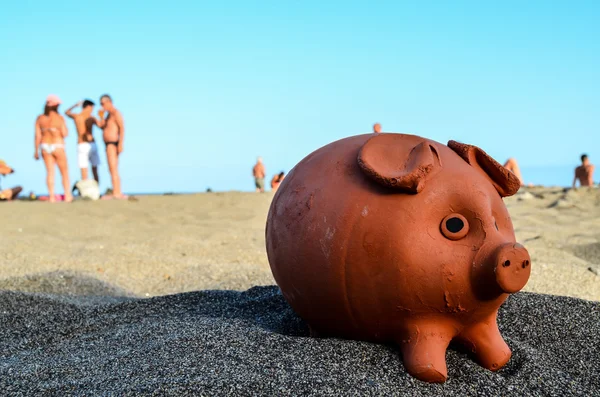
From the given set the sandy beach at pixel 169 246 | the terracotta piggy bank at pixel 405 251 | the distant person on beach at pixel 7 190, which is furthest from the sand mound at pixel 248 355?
the distant person on beach at pixel 7 190

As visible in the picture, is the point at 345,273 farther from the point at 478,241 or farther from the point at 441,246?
the point at 478,241

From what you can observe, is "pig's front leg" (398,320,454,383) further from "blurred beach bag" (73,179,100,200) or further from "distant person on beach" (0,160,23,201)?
"distant person on beach" (0,160,23,201)

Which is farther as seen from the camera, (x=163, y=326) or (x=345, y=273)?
(x=163, y=326)

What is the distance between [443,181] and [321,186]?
58 cm

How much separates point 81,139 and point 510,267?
10.5 meters

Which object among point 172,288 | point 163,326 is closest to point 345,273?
point 163,326

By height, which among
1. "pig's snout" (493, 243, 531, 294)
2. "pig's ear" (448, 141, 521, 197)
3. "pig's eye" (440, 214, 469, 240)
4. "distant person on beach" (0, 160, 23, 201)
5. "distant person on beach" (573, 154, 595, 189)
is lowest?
"distant person on beach" (573, 154, 595, 189)

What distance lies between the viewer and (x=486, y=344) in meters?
2.86

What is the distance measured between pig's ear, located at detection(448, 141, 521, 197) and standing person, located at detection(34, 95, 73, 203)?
→ 31.6 ft

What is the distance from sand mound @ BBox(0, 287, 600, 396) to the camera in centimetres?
246

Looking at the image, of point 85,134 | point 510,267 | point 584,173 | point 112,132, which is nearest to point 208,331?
point 510,267

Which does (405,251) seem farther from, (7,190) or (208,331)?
(7,190)

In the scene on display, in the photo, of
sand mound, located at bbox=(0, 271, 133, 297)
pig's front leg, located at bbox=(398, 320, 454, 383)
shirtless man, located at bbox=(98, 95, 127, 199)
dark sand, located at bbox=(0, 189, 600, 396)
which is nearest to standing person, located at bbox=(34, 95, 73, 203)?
shirtless man, located at bbox=(98, 95, 127, 199)

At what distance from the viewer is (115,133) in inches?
447
